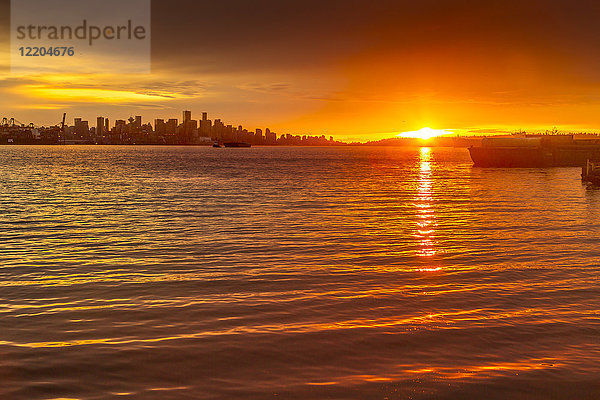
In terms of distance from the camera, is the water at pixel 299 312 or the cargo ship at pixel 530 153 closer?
the water at pixel 299 312

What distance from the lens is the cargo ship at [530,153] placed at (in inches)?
5049

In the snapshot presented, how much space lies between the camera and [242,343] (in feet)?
36.7

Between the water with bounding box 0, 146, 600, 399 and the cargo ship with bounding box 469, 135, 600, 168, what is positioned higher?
the cargo ship with bounding box 469, 135, 600, 168

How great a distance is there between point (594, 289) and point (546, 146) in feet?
430

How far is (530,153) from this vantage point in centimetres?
12838

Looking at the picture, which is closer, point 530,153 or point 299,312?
point 299,312

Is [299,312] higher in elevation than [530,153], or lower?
lower

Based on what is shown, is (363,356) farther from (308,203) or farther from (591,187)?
(591,187)

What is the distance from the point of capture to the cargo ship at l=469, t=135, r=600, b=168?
421 ft

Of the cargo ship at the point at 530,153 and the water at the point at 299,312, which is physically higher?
the cargo ship at the point at 530,153

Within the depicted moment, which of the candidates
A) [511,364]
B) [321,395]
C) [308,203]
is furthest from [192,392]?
[308,203]

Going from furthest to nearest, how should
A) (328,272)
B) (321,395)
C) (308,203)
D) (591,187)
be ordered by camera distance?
(591,187) → (308,203) → (328,272) → (321,395)

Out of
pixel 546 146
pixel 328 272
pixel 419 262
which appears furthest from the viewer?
pixel 546 146

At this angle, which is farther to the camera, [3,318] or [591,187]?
[591,187]
